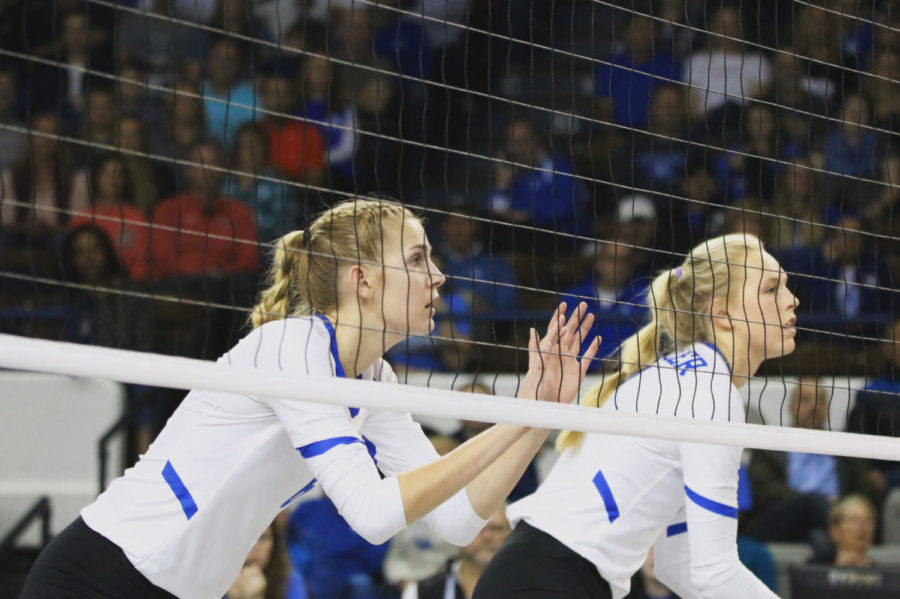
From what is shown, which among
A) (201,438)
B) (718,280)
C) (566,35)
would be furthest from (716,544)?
(566,35)

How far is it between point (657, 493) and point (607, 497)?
13 cm

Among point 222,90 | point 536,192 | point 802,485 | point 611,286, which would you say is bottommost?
point 802,485

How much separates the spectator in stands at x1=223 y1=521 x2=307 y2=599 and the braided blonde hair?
2116mm

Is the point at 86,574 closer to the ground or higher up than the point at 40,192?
closer to the ground

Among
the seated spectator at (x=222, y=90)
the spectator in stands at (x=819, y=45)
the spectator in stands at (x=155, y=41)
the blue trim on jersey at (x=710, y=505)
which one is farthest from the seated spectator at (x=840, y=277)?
the blue trim on jersey at (x=710, y=505)

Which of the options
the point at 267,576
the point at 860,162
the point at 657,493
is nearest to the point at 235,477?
the point at 657,493

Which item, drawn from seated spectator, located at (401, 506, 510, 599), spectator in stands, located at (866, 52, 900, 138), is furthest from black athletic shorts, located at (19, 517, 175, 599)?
spectator in stands, located at (866, 52, 900, 138)

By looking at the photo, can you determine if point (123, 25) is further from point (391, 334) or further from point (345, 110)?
point (391, 334)

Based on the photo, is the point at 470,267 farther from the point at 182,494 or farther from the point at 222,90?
the point at 182,494

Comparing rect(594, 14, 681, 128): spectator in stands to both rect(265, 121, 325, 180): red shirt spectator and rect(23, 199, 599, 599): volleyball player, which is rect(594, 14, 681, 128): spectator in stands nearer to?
rect(265, 121, 325, 180): red shirt spectator

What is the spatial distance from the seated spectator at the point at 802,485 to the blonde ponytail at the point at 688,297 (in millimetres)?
2017

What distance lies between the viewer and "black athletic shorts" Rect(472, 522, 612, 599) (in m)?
3.16

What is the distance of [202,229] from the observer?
5992 mm

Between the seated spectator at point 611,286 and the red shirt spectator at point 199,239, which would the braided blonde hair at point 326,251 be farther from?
the seated spectator at point 611,286
